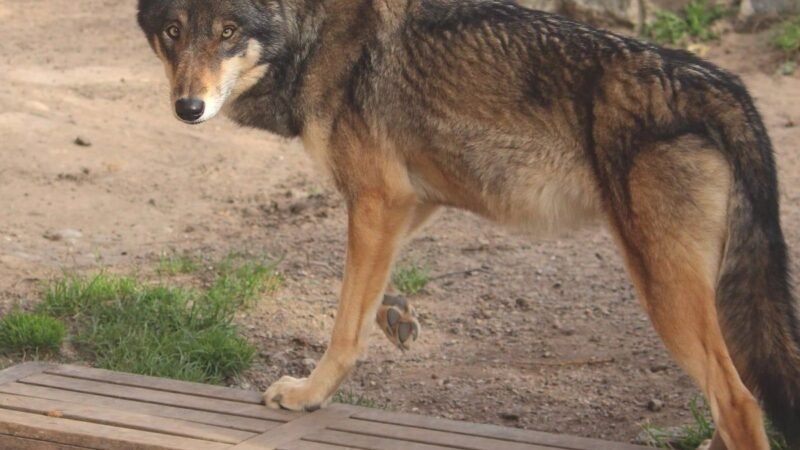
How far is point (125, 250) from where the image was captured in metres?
7.38

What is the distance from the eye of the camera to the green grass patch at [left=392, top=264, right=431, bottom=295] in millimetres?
6832

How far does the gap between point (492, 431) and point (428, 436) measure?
242 mm

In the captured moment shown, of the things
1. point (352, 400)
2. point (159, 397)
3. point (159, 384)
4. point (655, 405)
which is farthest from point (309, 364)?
point (655, 405)

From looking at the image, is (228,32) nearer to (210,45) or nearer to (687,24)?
(210,45)

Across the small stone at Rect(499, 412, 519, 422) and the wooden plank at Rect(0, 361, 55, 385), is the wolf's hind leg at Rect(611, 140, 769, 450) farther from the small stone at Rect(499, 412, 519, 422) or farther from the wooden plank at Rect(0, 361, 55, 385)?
the wooden plank at Rect(0, 361, 55, 385)

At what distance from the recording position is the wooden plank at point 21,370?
17.0ft

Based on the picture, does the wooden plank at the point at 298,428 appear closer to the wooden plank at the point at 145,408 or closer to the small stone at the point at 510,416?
the wooden plank at the point at 145,408

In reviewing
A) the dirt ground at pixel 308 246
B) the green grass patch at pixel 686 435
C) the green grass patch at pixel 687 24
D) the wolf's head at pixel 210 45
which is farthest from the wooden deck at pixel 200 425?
the green grass patch at pixel 687 24

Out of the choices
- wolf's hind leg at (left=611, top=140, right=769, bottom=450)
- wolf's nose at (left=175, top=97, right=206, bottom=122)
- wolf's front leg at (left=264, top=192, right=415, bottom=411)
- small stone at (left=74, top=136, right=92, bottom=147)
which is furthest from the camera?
small stone at (left=74, top=136, right=92, bottom=147)

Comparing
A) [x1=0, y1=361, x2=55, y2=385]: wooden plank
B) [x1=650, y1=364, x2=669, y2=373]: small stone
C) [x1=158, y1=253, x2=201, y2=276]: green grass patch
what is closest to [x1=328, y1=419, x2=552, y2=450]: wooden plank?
[x1=0, y1=361, x2=55, y2=385]: wooden plank

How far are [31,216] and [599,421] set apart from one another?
12.5 ft

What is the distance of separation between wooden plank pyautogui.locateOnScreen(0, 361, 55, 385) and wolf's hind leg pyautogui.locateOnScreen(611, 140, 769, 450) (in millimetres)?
2451

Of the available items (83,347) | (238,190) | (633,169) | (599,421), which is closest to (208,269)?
(83,347)

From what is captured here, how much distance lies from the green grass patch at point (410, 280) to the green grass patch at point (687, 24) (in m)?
4.43
